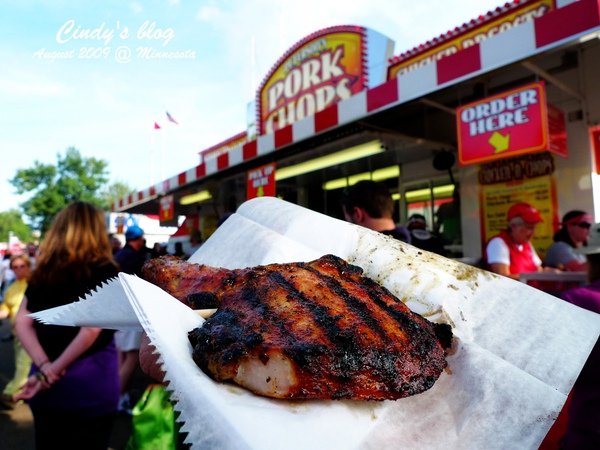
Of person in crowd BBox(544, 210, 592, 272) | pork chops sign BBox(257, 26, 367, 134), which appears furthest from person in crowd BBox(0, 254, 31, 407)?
pork chops sign BBox(257, 26, 367, 134)

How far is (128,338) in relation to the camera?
4254mm

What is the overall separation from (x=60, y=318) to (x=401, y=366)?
971 mm

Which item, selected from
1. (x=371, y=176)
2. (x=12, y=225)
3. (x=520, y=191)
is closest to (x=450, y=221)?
(x=520, y=191)

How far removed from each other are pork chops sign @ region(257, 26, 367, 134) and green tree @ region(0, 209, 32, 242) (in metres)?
68.4

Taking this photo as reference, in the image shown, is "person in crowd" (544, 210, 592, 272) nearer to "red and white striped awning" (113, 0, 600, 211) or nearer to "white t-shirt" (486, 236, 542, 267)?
"white t-shirt" (486, 236, 542, 267)

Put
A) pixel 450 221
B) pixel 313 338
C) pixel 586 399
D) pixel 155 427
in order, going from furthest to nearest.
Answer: pixel 450 221
pixel 155 427
pixel 586 399
pixel 313 338

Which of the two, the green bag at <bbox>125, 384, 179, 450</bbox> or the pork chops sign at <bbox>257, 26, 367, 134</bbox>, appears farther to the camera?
the pork chops sign at <bbox>257, 26, 367, 134</bbox>

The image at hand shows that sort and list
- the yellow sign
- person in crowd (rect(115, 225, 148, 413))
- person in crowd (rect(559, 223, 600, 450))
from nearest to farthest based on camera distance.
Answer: person in crowd (rect(559, 223, 600, 450))
person in crowd (rect(115, 225, 148, 413))
the yellow sign

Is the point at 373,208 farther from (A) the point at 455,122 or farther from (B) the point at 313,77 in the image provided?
(B) the point at 313,77

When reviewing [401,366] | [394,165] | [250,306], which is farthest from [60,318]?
[394,165]

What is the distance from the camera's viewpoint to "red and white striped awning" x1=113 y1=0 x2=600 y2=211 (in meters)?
2.87

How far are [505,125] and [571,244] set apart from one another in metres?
2.23

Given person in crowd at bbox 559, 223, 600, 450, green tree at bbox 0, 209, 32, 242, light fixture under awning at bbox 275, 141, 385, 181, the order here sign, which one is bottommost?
person in crowd at bbox 559, 223, 600, 450

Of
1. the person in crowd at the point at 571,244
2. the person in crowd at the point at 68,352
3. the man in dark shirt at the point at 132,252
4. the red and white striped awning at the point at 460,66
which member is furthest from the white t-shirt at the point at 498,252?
the man in dark shirt at the point at 132,252
